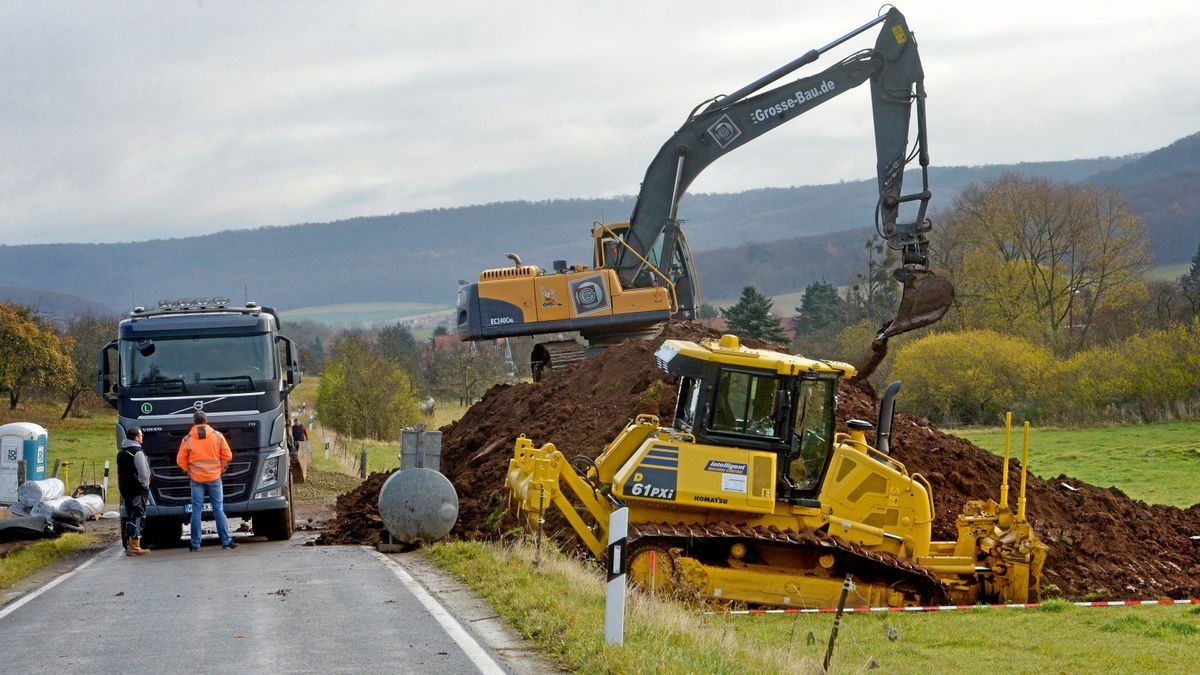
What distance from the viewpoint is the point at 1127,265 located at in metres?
67.8

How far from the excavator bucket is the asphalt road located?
8.29m

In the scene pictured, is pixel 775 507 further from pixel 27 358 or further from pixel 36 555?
pixel 27 358

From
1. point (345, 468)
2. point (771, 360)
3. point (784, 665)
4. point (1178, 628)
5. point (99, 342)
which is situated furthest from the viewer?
point (99, 342)

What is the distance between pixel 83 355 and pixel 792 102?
50.1m

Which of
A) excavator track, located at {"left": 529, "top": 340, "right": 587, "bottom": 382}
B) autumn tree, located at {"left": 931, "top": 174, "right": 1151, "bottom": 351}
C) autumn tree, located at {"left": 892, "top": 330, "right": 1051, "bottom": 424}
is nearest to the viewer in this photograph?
excavator track, located at {"left": 529, "top": 340, "right": 587, "bottom": 382}

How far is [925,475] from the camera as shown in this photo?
841 inches

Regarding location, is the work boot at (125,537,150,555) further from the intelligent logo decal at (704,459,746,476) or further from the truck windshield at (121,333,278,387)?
the intelligent logo decal at (704,459,746,476)

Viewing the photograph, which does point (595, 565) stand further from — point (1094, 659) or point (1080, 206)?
point (1080, 206)

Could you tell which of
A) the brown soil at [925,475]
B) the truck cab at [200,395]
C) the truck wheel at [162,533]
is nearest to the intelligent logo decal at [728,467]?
the brown soil at [925,475]

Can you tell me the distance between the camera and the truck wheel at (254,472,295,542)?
68.6 feet

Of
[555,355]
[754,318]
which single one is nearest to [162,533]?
[555,355]

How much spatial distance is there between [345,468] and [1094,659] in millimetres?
34868

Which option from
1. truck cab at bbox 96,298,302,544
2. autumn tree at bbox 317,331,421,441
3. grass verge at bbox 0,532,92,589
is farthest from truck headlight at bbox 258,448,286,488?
autumn tree at bbox 317,331,421,441

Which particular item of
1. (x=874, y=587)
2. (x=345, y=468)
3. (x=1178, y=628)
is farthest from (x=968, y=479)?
(x=345, y=468)
